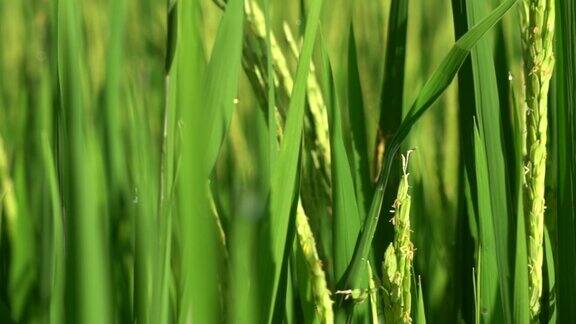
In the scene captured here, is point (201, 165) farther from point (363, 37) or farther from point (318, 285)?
point (363, 37)

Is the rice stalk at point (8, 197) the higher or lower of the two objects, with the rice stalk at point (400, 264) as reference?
higher

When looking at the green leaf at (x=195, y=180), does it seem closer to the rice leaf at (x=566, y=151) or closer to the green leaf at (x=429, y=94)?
the green leaf at (x=429, y=94)

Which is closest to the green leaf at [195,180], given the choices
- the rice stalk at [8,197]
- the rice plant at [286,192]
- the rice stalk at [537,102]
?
the rice plant at [286,192]

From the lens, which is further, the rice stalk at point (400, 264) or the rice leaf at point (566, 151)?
the rice leaf at point (566, 151)

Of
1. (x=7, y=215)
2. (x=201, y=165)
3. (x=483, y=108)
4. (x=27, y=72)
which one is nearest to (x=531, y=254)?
(x=483, y=108)

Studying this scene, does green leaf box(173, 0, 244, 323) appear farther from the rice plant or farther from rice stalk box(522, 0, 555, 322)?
rice stalk box(522, 0, 555, 322)

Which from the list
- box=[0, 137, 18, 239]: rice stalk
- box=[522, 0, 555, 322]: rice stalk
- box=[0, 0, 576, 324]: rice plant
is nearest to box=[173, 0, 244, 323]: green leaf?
box=[0, 0, 576, 324]: rice plant

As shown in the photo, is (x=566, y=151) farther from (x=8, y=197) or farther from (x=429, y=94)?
(x=8, y=197)

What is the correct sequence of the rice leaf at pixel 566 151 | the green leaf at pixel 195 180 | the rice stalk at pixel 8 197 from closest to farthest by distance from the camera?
the green leaf at pixel 195 180 → the rice leaf at pixel 566 151 → the rice stalk at pixel 8 197

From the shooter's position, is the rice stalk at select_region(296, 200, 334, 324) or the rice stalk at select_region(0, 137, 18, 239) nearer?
the rice stalk at select_region(296, 200, 334, 324)
